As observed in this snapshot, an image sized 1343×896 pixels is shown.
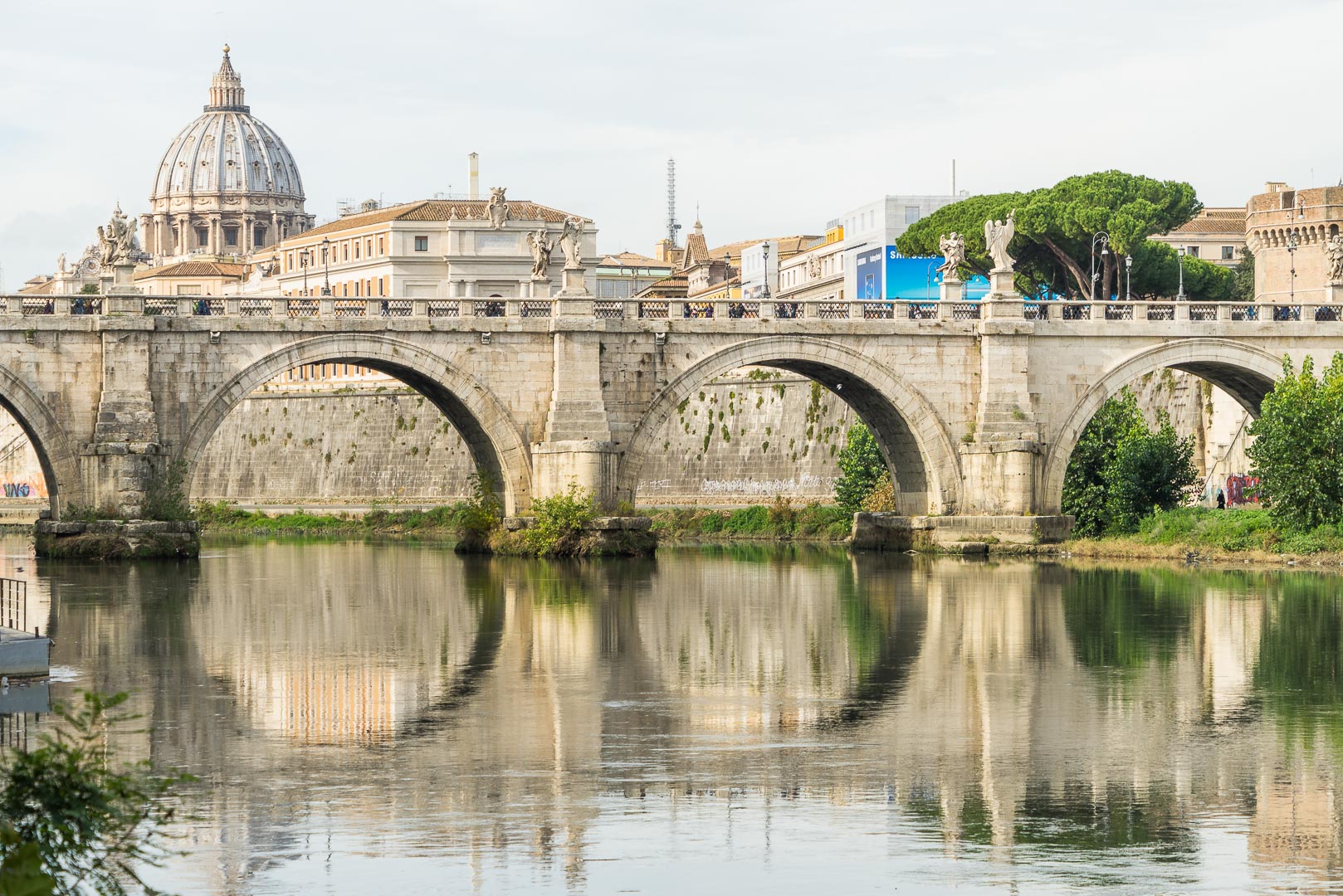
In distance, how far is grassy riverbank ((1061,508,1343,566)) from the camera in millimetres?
44812

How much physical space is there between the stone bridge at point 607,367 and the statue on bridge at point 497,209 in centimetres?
4532

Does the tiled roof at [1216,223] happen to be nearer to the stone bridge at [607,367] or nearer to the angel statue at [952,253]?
the stone bridge at [607,367]

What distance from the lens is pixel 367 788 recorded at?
58.8ft

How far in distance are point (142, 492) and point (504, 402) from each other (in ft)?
29.7

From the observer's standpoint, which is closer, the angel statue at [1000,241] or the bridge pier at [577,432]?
the bridge pier at [577,432]

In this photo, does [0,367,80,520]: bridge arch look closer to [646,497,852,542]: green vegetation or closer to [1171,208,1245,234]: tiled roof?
[646,497,852,542]: green vegetation

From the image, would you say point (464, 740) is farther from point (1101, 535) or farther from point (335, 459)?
point (335, 459)

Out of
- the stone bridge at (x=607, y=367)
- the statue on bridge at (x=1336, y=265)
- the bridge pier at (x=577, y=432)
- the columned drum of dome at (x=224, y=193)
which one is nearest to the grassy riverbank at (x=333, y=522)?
the stone bridge at (x=607, y=367)

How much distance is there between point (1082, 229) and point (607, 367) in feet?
118

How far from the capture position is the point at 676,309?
170 ft

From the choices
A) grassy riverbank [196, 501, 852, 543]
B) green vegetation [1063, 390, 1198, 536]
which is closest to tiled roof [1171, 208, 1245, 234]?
grassy riverbank [196, 501, 852, 543]

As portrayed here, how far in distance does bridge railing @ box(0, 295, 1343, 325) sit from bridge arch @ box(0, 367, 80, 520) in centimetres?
179

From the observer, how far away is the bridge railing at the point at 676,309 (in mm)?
47375

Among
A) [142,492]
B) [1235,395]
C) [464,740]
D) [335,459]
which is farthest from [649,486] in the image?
[464,740]
